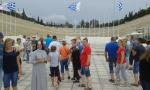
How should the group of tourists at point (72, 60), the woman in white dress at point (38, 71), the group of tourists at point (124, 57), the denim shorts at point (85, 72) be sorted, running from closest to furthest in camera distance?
the group of tourists at point (72, 60) → the woman in white dress at point (38, 71) → the denim shorts at point (85, 72) → the group of tourists at point (124, 57)

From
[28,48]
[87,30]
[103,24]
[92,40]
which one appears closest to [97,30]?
[87,30]

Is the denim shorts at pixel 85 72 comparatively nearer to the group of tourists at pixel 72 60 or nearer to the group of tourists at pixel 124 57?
the group of tourists at pixel 72 60

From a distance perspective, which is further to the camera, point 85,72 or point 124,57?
point 124,57

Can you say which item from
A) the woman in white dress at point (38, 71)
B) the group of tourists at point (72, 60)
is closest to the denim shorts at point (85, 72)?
the group of tourists at point (72, 60)

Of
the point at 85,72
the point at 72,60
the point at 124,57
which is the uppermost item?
the point at 124,57

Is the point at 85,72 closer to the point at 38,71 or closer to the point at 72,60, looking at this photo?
the point at 72,60

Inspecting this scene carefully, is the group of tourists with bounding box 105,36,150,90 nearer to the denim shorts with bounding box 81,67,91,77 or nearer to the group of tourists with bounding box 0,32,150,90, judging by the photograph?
the group of tourists with bounding box 0,32,150,90

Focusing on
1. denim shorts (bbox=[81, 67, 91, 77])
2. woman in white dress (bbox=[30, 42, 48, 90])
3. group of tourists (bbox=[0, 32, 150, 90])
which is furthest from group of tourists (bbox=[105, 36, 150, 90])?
woman in white dress (bbox=[30, 42, 48, 90])

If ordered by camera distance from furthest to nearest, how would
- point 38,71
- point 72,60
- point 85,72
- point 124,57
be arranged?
point 72,60 → point 124,57 → point 85,72 → point 38,71

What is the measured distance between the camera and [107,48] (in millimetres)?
20234

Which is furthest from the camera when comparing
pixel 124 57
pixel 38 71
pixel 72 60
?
pixel 72 60

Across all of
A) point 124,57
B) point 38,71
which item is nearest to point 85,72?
point 124,57

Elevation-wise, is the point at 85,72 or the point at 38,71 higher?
the point at 38,71

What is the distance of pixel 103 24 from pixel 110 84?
8754 cm
